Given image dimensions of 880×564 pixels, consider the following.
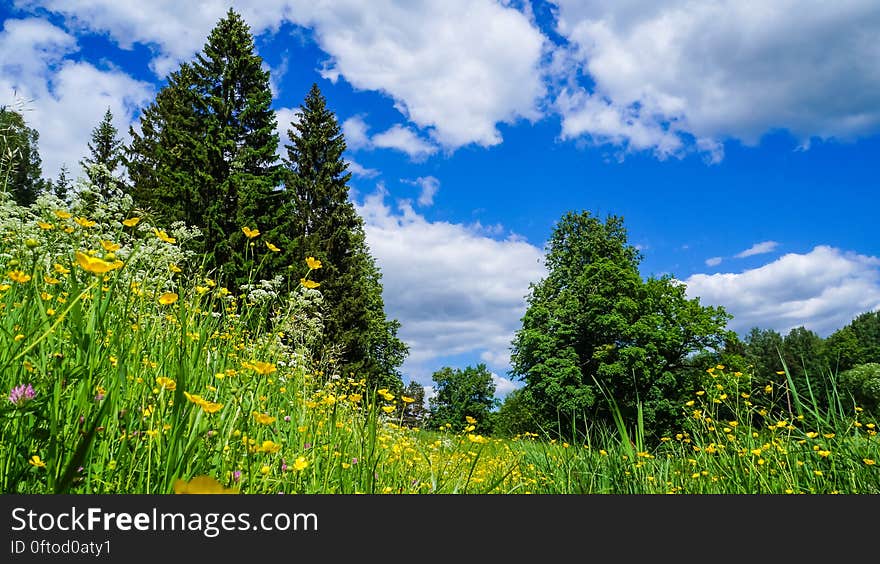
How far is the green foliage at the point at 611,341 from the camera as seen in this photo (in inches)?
997

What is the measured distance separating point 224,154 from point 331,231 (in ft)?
20.0

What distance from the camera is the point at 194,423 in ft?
6.36

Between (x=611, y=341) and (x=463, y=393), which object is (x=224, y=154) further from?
(x=463, y=393)

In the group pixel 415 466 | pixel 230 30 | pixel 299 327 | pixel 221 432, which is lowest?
pixel 415 466

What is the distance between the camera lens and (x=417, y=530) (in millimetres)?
1323

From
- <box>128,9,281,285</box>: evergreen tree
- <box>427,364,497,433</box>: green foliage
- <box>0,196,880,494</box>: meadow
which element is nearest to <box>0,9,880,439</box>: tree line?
<box>128,9,281,285</box>: evergreen tree

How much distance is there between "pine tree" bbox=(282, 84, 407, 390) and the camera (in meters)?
23.7

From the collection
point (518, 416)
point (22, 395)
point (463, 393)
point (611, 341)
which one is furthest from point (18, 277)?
point (463, 393)

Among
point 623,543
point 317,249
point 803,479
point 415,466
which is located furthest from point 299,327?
point 317,249

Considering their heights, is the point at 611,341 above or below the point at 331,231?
below

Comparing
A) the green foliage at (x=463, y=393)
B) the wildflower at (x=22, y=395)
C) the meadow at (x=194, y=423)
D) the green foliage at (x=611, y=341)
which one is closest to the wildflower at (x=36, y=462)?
the meadow at (x=194, y=423)

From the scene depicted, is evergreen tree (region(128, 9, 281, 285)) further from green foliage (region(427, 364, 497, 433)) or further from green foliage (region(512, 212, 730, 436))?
green foliage (region(427, 364, 497, 433))

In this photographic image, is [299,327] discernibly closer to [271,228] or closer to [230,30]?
[271,228]

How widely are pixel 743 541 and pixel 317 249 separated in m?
23.8
